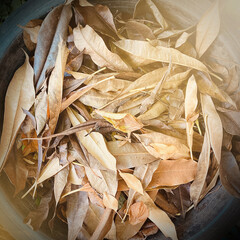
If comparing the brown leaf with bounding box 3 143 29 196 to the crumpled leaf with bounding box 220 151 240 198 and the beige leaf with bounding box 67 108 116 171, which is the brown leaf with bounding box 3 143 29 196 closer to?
the beige leaf with bounding box 67 108 116 171

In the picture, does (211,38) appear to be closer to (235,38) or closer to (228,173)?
(235,38)

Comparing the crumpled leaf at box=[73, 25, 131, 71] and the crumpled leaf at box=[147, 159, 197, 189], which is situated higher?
the crumpled leaf at box=[73, 25, 131, 71]

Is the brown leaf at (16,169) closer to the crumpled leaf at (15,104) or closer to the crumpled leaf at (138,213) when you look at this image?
the crumpled leaf at (15,104)

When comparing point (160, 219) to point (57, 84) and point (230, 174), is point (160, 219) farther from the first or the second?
point (57, 84)

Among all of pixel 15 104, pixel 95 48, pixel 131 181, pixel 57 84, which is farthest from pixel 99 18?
pixel 131 181

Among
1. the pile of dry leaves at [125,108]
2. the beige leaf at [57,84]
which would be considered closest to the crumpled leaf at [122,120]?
A: the pile of dry leaves at [125,108]

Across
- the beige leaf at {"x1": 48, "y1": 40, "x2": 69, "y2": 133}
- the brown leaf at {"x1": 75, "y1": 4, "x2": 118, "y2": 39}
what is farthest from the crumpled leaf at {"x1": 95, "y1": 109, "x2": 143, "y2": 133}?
the brown leaf at {"x1": 75, "y1": 4, "x2": 118, "y2": 39}

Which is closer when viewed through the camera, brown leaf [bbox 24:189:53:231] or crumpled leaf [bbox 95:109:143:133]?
crumpled leaf [bbox 95:109:143:133]
